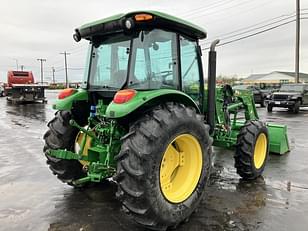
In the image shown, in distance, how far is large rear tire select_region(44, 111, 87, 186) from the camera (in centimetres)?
455

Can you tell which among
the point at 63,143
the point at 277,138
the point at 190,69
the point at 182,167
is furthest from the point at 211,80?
the point at 277,138

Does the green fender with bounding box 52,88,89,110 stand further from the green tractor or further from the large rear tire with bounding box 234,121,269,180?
the large rear tire with bounding box 234,121,269,180

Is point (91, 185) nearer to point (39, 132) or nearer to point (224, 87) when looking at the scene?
point (224, 87)

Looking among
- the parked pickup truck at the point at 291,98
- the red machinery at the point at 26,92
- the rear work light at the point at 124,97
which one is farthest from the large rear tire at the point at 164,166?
Result: the red machinery at the point at 26,92

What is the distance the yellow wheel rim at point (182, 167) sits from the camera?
3.92 meters

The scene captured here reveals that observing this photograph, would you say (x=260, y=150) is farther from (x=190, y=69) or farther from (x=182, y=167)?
(x=182, y=167)

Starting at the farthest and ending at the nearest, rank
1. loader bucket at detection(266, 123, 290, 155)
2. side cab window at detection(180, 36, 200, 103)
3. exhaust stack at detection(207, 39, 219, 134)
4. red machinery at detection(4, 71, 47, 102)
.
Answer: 1. red machinery at detection(4, 71, 47, 102)
2. loader bucket at detection(266, 123, 290, 155)
3. exhaust stack at detection(207, 39, 219, 134)
4. side cab window at detection(180, 36, 200, 103)

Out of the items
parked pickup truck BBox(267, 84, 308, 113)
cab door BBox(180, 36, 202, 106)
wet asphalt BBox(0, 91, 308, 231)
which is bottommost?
wet asphalt BBox(0, 91, 308, 231)

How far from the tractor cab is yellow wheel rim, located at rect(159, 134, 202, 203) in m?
0.82

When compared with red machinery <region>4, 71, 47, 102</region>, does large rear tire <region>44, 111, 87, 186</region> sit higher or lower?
lower

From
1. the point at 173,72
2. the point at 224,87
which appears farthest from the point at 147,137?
the point at 224,87

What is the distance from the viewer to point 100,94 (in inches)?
177

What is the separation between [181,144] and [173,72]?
1003 millimetres

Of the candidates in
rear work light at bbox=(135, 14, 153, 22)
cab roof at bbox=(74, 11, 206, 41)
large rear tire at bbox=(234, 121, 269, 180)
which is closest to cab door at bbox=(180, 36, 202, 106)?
cab roof at bbox=(74, 11, 206, 41)
